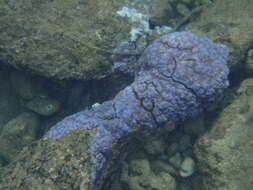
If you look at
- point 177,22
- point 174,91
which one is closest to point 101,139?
point 174,91

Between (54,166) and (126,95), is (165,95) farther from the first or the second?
(54,166)

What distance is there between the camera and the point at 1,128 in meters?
4.10

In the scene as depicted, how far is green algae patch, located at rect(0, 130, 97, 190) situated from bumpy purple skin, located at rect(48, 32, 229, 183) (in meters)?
0.12

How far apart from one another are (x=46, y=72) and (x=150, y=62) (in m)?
1.44

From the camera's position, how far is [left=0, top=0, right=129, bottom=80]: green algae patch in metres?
3.22

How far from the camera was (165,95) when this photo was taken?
2805 mm

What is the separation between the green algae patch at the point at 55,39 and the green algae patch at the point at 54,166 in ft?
3.37

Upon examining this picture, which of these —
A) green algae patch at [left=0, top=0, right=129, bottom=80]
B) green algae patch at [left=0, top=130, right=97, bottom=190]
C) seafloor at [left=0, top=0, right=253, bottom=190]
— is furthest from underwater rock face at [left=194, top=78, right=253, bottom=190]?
green algae patch at [left=0, top=0, right=129, bottom=80]

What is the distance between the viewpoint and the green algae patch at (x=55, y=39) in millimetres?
3221

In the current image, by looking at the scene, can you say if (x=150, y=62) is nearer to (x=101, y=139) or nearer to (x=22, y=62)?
(x=101, y=139)

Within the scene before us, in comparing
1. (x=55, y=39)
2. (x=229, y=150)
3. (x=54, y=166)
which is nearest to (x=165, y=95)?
(x=229, y=150)

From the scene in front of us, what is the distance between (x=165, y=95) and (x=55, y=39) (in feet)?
5.73

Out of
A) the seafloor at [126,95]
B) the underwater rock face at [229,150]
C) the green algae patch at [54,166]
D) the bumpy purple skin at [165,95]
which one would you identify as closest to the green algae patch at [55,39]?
the seafloor at [126,95]

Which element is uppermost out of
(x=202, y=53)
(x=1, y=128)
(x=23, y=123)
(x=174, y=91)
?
(x=202, y=53)
